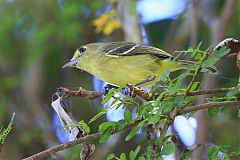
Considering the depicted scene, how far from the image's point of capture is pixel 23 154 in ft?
15.9

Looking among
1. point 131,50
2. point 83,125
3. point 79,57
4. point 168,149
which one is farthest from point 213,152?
point 79,57

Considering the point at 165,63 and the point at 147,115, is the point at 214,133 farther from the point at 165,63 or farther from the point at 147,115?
the point at 147,115

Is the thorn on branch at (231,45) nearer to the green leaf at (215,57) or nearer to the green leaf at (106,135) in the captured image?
the green leaf at (215,57)

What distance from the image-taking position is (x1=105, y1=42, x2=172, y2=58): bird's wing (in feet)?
11.4

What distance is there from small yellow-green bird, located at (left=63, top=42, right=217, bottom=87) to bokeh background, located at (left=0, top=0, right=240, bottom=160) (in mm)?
696

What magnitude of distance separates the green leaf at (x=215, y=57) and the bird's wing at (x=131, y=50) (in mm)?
1629

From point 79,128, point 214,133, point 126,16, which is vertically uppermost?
point 126,16

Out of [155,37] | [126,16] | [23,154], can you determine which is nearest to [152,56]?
[126,16]

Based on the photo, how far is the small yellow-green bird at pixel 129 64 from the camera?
11.1ft

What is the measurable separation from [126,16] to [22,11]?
59.8 inches

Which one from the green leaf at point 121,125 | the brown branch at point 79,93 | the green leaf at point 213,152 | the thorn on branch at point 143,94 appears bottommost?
the green leaf at point 213,152

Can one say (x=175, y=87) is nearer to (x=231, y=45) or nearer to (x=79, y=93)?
(x=231, y=45)

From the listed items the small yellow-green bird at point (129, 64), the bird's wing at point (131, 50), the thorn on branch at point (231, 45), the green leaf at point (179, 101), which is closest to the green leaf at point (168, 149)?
the green leaf at point (179, 101)

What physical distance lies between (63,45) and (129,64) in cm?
221
